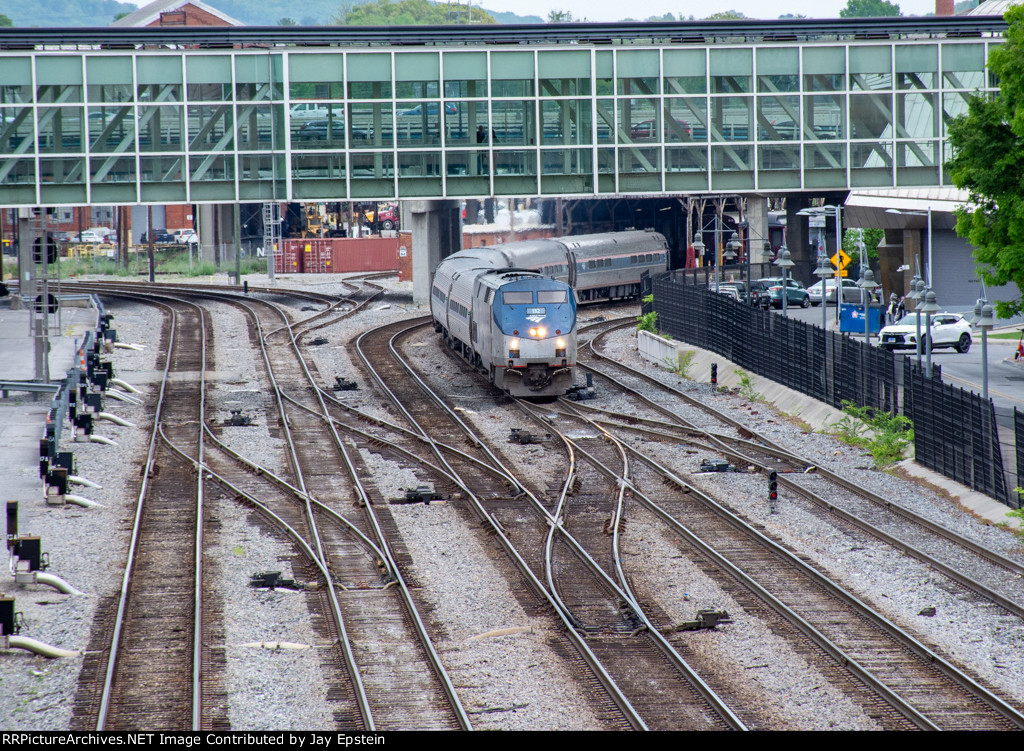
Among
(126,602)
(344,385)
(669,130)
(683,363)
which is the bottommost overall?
(126,602)

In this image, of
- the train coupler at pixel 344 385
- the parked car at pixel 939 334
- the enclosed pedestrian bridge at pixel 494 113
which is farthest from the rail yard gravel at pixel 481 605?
the parked car at pixel 939 334

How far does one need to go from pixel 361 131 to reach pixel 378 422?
41.0 ft

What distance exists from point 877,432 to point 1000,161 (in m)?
8.14

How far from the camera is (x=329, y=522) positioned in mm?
21859

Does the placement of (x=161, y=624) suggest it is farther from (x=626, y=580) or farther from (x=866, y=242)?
(x=866, y=242)

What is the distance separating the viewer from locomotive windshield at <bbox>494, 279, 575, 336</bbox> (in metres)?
33.7

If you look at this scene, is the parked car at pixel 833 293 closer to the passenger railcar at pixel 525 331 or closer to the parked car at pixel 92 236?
the passenger railcar at pixel 525 331

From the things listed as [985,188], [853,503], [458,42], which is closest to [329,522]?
[853,503]

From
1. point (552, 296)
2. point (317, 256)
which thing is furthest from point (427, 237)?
point (317, 256)

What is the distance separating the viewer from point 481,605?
16.8 meters

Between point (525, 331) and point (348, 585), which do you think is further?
point (525, 331)

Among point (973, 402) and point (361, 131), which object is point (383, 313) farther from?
point (973, 402)

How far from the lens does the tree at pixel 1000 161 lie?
2953cm

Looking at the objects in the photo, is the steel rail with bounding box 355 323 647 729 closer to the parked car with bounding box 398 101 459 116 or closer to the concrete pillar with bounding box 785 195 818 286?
the parked car with bounding box 398 101 459 116
